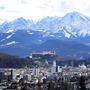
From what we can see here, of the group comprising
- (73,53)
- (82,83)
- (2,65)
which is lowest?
(82,83)

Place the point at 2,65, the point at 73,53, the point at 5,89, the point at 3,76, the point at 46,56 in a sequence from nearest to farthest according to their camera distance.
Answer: the point at 5,89 → the point at 3,76 → the point at 2,65 → the point at 46,56 → the point at 73,53

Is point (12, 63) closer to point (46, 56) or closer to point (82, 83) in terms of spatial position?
point (46, 56)

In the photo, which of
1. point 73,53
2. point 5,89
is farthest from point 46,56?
point 5,89

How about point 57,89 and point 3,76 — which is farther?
point 3,76

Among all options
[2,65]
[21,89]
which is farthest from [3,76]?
[21,89]

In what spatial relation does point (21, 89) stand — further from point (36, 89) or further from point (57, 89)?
point (57, 89)

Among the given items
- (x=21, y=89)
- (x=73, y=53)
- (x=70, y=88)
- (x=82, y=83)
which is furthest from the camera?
(x=73, y=53)

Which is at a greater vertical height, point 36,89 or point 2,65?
point 2,65

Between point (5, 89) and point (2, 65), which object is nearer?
point (5, 89)

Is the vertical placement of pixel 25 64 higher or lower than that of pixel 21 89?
higher
